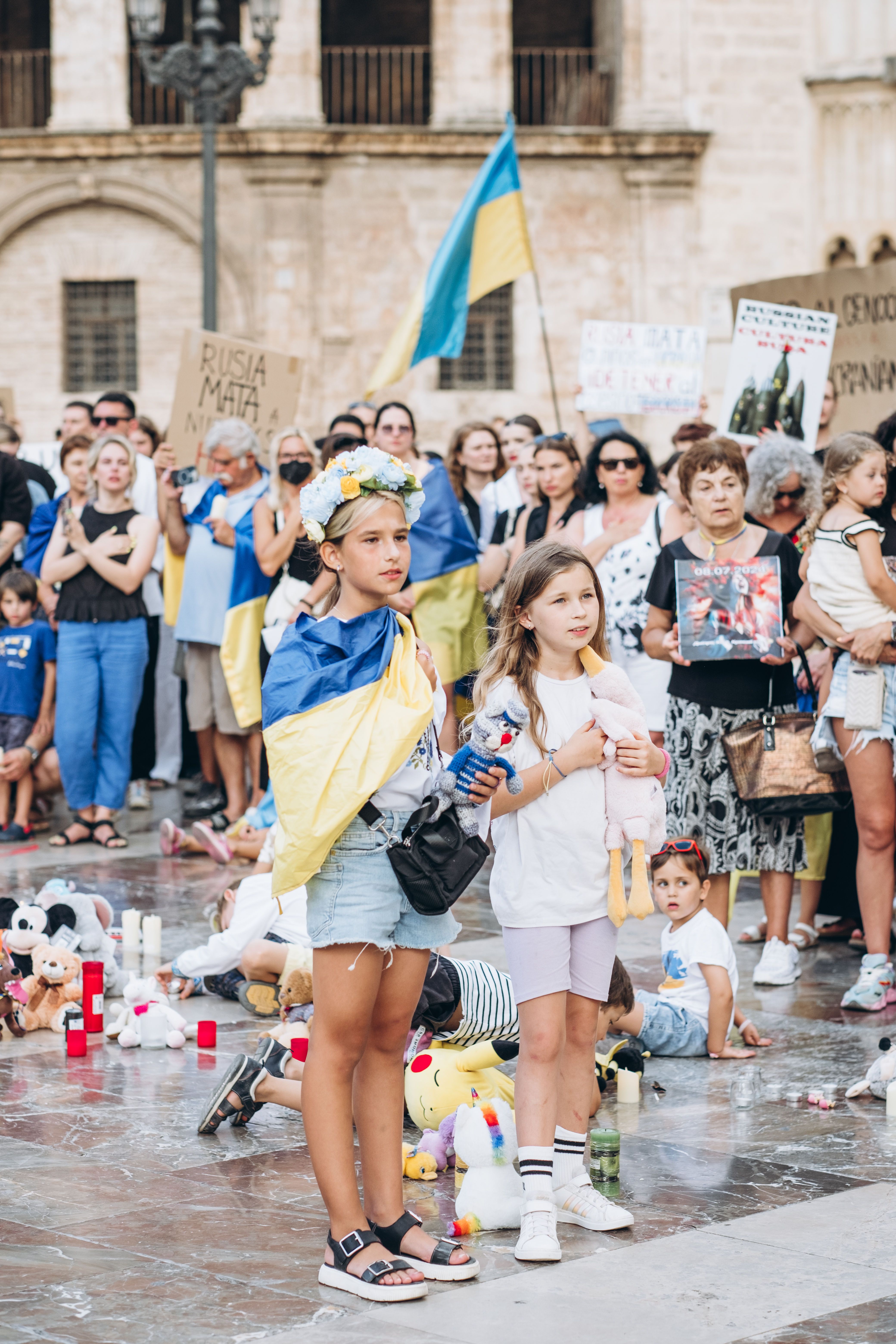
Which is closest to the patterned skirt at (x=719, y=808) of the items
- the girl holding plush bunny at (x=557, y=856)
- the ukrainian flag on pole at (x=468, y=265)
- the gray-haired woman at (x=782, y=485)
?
the gray-haired woman at (x=782, y=485)

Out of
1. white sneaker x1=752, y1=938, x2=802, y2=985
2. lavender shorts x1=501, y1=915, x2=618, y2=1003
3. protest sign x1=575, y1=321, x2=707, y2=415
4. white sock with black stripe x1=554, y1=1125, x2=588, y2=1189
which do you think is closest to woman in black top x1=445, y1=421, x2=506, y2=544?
protest sign x1=575, y1=321, x2=707, y2=415

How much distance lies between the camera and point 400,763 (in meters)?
3.97

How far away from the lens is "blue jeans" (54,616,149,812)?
10.2 metres

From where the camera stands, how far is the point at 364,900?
3980 mm

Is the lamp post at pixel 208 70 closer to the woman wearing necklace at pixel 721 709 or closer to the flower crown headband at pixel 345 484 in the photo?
the woman wearing necklace at pixel 721 709

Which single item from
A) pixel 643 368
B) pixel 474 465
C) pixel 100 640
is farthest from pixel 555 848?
pixel 643 368

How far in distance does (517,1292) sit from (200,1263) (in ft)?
2.38

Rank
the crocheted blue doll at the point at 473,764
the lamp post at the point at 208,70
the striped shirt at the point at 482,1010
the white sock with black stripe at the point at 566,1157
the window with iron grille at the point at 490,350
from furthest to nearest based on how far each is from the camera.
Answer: the window with iron grille at the point at 490,350
the lamp post at the point at 208,70
the striped shirt at the point at 482,1010
the white sock with black stripe at the point at 566,1157
the crocheted blue doll at the point at 473,764

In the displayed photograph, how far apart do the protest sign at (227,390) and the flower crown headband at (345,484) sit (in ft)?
23.8

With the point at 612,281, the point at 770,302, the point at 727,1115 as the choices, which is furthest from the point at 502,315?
the point at 727,1115

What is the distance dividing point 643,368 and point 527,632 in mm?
7423

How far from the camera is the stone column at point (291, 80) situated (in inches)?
965

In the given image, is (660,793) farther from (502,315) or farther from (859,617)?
(502,315)

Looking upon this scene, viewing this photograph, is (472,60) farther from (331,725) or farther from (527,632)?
(331,725)
